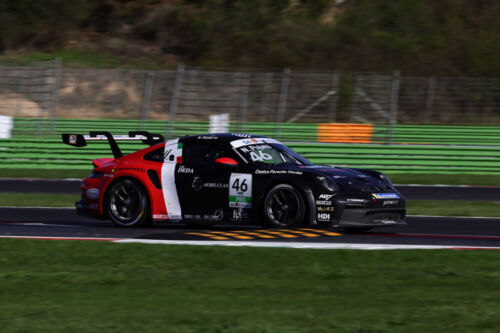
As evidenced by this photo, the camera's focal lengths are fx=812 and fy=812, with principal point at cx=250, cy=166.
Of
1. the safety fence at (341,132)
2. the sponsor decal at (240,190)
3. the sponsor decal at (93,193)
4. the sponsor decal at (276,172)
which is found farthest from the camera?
the safety fence at (341,132)

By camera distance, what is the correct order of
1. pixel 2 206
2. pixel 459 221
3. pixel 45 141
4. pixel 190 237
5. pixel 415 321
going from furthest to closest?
pixel 45 141, pixel 2 206, pixel 459 221, pixel 190 237, pixel 415 321

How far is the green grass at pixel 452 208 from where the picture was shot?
43.2ft

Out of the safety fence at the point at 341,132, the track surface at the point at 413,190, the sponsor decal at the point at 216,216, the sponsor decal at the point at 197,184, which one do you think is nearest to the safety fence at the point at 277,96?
the safety fence at the point at 341,132

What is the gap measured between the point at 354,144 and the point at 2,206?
1020cm

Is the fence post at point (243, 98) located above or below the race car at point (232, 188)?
above

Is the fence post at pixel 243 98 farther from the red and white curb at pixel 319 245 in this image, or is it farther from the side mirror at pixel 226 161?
the red and white curb at pixel 319 245

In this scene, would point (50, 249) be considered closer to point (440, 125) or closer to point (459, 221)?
point (459, 221)

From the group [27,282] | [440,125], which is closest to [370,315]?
[27,282]

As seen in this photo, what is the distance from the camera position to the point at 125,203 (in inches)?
428

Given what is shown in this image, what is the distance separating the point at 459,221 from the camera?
39.1 ft

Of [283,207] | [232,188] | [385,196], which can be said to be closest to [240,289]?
[283,207]

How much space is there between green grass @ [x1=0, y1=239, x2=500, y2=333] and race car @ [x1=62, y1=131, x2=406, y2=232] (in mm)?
1451

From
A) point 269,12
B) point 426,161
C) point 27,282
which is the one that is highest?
point 269,12

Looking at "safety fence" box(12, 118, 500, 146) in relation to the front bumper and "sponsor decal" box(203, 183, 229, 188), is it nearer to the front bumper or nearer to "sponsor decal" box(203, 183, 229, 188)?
"sponsor decal" box(203, 183, 229, 188)
